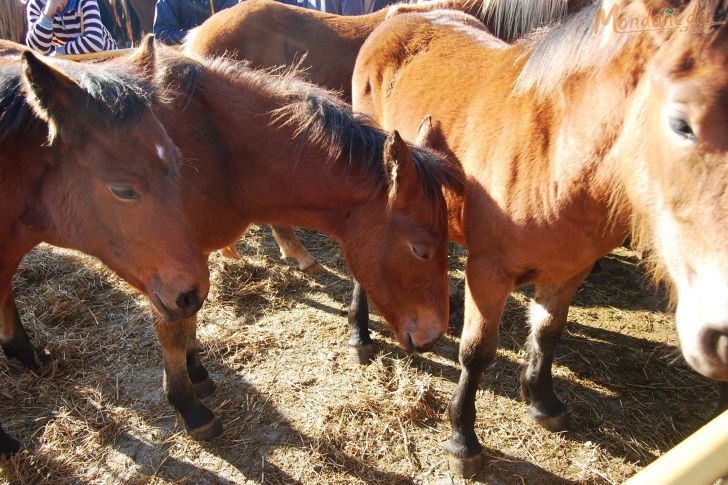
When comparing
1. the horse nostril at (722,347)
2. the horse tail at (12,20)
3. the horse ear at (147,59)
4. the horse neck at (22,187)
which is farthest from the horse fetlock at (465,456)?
the horse tail at (12,20)

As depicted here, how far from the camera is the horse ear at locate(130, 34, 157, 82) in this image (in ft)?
7.52

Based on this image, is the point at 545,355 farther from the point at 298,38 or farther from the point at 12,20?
the point at 12,20

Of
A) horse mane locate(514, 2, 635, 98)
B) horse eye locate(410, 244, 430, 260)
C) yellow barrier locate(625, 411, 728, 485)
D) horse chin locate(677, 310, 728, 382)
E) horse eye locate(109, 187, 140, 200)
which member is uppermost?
horse mane locate(514, 2, 635, 98)

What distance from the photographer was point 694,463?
34.0 inches

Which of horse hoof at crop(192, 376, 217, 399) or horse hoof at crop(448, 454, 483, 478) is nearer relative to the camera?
horse hoof at crop(448, 454, 483, 478)

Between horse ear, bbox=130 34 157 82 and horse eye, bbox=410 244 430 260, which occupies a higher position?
horse ear, bbox=130 34 157 82

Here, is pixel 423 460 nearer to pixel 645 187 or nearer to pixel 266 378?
pixel 266 378

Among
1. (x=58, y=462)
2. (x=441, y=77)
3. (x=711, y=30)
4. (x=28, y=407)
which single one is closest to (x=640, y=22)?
(x=711, y=30)

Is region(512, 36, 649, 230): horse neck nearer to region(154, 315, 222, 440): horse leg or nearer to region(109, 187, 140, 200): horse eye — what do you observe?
region(109, 187, 140, 200): horse eye

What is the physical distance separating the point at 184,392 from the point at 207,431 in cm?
27

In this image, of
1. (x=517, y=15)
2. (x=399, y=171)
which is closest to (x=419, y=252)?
(x=399, y=171)

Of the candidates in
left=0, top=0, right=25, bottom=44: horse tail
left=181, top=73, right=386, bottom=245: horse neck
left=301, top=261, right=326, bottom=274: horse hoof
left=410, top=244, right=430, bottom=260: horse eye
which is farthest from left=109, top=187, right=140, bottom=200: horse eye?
left=0, top=0, right=25, bottom=44: horse tail

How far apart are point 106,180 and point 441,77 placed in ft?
6.78

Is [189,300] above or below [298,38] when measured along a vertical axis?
below
